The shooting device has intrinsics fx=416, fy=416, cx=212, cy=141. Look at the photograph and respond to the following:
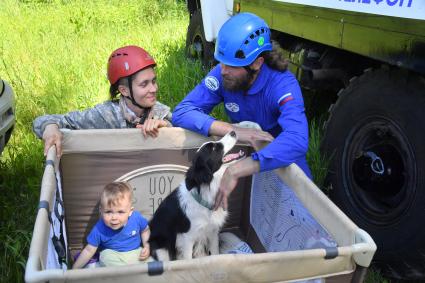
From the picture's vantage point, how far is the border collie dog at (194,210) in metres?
2.31

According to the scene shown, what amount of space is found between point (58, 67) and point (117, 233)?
4.25 meters

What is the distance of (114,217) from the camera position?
2.27m

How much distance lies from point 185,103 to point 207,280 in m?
1.56

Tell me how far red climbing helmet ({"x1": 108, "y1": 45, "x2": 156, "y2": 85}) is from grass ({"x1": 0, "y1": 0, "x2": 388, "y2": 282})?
1.25m

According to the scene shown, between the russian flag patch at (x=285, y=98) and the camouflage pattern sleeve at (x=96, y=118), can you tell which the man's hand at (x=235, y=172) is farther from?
the camouflage pattern sleeve at (x=96, y=118)

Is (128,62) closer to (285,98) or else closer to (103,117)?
(103,117)

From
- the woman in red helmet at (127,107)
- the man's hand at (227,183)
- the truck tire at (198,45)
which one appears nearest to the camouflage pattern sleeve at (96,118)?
the woman in red helmet at (127,107)

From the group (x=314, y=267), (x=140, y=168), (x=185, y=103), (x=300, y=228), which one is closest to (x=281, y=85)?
(x=185, y=103)

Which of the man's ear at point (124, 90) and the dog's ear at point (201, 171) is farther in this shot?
the man's ear at point (124, 90)

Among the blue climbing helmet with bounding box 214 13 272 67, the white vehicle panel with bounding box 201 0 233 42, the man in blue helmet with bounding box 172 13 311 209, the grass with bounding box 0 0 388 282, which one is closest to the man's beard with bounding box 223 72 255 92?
the man in blue helmet with bounding box 172 13 311 209

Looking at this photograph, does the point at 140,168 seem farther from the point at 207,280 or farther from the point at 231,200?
the point at 207,280

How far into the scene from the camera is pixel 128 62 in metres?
2.66

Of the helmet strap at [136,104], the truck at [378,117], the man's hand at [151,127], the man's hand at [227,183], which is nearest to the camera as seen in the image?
the man's hand at [227,183]

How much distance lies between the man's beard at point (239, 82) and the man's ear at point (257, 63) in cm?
4
